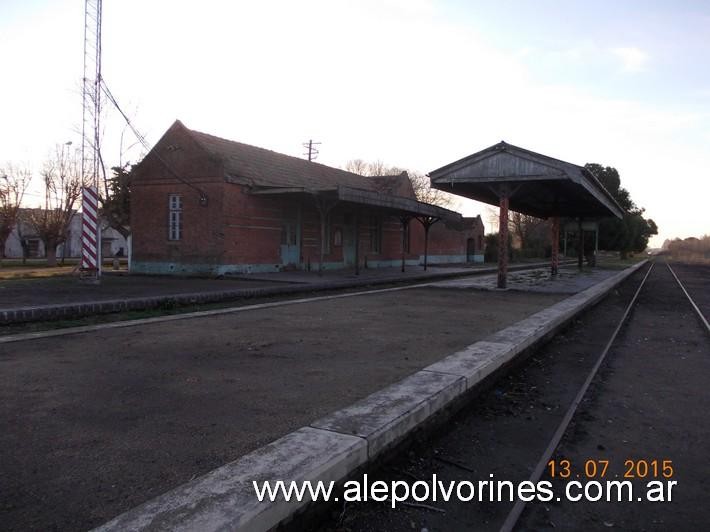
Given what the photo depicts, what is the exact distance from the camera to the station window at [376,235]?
106 ft

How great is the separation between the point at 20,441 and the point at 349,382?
2.80m

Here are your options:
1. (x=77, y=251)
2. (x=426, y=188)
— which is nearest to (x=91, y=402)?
(x=426, y=188)

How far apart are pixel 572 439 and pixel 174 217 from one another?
20.8 metres

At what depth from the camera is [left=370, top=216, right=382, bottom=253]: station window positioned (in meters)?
32.2

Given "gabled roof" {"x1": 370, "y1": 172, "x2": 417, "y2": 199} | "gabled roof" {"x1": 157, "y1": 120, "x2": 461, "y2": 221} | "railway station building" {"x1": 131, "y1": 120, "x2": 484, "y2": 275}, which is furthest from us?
"gabled roof" {"x1": 370, "y1": 172, "x2": 417, "y2": 199}

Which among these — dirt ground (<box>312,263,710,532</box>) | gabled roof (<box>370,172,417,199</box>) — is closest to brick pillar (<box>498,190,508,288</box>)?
dirt ground (<box>312,263,710,532</box>)

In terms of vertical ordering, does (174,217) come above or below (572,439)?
above

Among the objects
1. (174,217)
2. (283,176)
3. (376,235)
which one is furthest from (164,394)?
(376,235)

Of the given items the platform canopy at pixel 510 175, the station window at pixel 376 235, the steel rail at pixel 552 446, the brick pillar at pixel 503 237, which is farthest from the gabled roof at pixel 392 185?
the steel rail at pixel 552 446

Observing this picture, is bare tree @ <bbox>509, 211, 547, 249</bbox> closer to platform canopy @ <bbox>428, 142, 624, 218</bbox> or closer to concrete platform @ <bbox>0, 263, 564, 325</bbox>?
platform canopy @ <bbox>428, 142, 624, 218</bbox>

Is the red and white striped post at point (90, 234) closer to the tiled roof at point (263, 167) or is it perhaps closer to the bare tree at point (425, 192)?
the tiled roof at point (263, 167)

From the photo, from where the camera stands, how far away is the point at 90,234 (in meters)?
14.6

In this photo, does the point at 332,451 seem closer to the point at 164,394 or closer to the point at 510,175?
the point at 164,394

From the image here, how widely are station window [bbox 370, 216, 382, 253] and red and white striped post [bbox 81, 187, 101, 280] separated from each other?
18.9 meters
